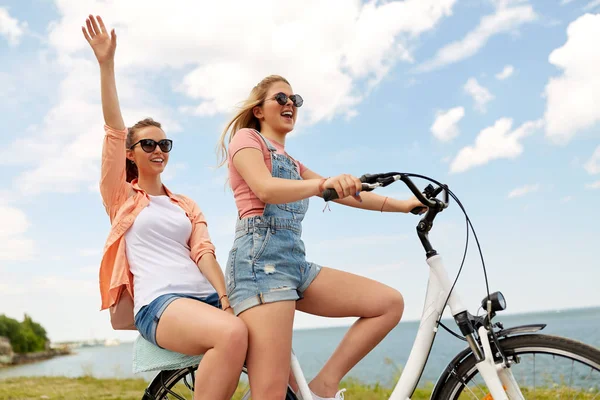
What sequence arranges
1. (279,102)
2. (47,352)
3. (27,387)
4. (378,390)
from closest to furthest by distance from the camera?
(279,102) < (378,390) < (27,387) < (47,352)

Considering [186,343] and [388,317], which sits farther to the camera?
[388,317]

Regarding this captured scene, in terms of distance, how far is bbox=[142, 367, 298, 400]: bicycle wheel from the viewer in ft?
10.5

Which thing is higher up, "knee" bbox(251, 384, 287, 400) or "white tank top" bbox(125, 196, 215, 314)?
"white tank top" bbox(125, 196, 215, 314)

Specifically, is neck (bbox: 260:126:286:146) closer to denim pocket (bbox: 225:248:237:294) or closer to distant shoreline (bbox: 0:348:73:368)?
denim pocket (bbox: 225:248:237:294)

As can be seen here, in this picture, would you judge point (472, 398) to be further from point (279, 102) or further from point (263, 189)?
point (279, 102)

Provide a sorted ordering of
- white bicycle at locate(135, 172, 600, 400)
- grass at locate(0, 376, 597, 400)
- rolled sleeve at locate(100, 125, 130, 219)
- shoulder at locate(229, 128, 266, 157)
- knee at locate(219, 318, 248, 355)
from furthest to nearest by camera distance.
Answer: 1. grass at locate(0, 376, 597, 400)
2. rolled sleeve at locate(100, 125, 130, 219)
3. shoulder at locate(229, 128, 266, 157)
4. knee at locate(219, 318, 248, 355)
5. white bicycle at locate(135, 172, 600, 400)

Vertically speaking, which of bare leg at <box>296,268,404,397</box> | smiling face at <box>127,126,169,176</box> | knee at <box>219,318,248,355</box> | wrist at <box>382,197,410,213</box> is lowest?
knee at <box>219,318,248,355</box>

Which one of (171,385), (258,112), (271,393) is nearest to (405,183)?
(258,112)

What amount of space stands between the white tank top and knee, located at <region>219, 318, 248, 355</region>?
0.42 m

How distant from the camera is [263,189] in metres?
2.39

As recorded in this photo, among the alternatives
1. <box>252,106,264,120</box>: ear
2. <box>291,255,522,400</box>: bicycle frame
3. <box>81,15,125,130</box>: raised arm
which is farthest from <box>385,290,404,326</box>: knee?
<box>81,15,125,130</box>: raised arm

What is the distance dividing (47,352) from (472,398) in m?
24.2

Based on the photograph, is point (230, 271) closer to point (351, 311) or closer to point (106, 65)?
point (351, 311)

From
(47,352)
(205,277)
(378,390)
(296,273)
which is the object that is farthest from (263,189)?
(47,352)
